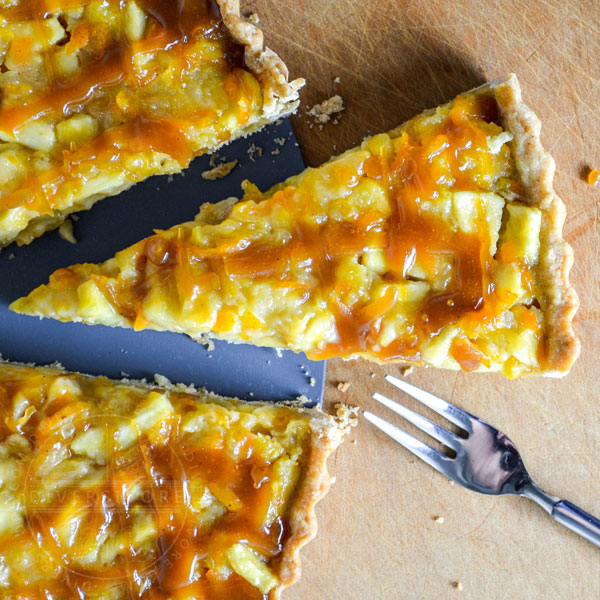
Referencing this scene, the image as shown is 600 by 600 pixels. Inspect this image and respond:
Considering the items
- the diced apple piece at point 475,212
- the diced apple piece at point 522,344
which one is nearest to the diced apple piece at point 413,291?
the diced apple piece at point 475,212

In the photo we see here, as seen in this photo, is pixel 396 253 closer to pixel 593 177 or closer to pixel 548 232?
pixel 548 232

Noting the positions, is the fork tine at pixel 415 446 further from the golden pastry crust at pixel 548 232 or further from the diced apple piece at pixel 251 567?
the diced apple piece at pixel 251 567

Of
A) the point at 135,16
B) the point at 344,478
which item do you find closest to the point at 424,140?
the point at 135,16

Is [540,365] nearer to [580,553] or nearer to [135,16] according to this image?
[580,553]

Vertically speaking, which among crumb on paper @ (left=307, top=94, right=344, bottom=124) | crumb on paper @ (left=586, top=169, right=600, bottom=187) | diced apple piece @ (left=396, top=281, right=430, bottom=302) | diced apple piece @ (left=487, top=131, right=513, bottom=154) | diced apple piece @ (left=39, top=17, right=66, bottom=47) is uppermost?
diced apple piece @ (left=39, top=17, right=66, bottom=47)

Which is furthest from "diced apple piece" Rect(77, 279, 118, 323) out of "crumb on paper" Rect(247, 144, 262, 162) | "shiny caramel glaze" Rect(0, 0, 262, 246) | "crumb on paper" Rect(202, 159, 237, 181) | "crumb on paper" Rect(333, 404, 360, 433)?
"crumb on paper" Rect(333, 404, 360, 433)

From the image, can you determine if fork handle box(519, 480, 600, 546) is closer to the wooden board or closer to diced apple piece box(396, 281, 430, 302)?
the wooden board
